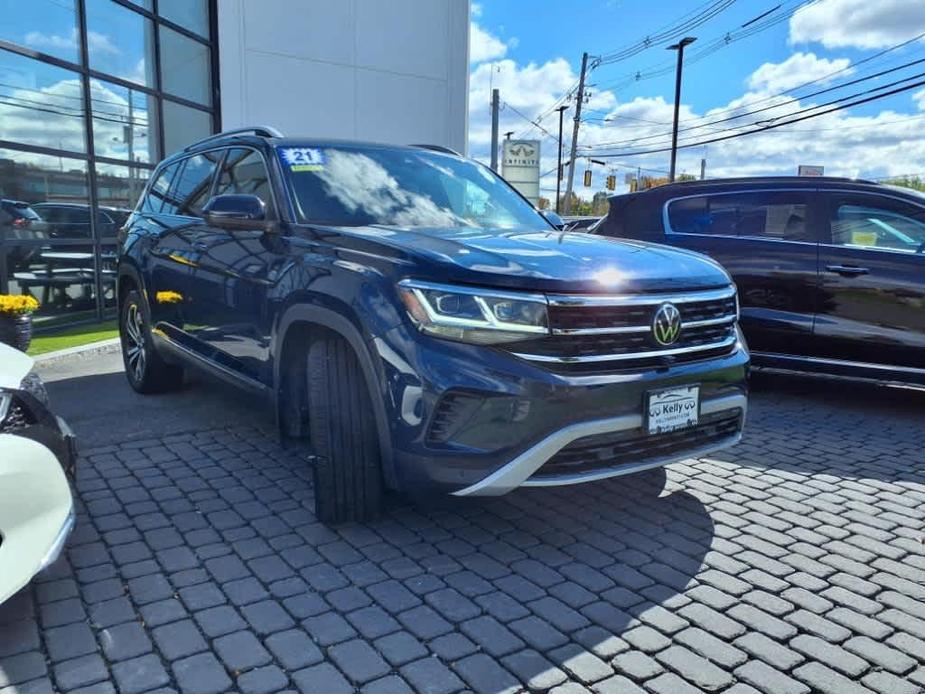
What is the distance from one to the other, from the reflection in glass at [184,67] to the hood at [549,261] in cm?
967

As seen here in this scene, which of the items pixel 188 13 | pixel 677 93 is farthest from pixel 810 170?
pixel 188 13

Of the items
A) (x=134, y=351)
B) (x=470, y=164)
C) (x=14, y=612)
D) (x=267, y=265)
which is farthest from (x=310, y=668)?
(x=134, y=351)

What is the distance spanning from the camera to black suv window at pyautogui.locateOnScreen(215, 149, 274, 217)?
12.9 ft

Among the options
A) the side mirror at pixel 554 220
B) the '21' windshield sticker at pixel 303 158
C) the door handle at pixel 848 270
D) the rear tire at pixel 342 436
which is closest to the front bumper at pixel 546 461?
the rear tire at pixel 342 436

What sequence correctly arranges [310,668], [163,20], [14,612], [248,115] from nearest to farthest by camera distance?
[310,668] → [14,612] → [163,20] → [248,115]

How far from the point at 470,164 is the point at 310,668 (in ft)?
11.1

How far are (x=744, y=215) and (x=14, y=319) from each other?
6678 millimetres

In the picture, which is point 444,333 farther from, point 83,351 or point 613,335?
point 83,351

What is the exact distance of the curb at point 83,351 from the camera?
23.3 feet

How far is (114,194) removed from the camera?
1008 centimetres

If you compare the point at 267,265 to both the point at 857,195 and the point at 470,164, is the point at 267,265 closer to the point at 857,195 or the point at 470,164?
the point at 470,164

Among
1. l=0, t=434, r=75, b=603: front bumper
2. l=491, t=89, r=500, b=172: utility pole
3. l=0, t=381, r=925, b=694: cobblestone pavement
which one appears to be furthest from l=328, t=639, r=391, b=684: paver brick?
l=491, t=89, r=500, b=172: utility pole

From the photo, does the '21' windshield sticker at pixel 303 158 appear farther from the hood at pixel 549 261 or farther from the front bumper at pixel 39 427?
the front bumper at pixel 39 427

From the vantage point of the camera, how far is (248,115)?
13.2m
